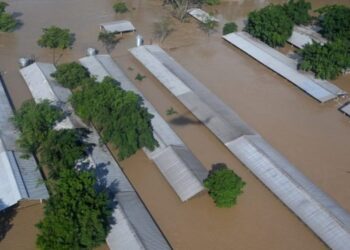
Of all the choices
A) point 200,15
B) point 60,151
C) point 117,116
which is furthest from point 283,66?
point 60,151

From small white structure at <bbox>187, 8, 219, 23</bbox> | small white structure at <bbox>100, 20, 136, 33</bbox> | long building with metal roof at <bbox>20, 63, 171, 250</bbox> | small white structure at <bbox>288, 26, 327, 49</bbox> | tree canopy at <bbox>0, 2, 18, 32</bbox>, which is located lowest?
long building with metal roof at <bbox>20, 63, 171, 250</bbox>

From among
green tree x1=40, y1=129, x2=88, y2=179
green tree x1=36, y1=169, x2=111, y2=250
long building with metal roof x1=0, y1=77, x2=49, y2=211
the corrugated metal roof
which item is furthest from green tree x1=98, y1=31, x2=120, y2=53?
green tree x1=36, y1=169, x2=111, y2=250

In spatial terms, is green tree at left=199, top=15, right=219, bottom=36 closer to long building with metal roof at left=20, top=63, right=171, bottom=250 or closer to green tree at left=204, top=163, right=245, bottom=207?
long building with metal roof at left=20, top=63, right=171, bottom=250

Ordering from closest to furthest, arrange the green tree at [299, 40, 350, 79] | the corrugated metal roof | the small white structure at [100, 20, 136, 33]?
the corrugated metal roof, the green tree at [299, 40, 350, 79], the small white structure at [100, 20, 136, 33]

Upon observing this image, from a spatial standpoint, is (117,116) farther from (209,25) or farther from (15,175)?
(209,25)

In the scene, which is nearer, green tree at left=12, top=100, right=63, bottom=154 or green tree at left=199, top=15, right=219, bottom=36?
green tree at left=12, top=100, right=63, bottom=154
